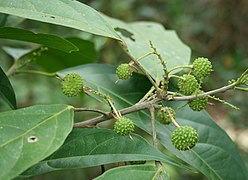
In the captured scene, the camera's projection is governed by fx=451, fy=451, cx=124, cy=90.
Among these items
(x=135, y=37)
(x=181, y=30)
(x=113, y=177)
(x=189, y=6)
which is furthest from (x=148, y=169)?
(x=189, y=6)

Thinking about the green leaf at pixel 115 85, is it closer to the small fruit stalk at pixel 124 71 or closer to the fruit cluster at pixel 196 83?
the small fruit stalk at pixel 124 71

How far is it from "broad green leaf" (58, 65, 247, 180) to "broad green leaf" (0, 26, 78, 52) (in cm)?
26

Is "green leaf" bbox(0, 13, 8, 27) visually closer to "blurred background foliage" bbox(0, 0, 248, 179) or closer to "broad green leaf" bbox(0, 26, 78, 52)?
"broad green leaf" bbox(0, 26, 78, 52)

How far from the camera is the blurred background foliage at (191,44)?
3090mm

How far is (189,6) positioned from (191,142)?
12.6 feet

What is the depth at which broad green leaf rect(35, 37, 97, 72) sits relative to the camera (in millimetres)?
1652

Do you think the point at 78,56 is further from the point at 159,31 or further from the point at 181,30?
the point at 181,30

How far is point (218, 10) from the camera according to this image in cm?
440

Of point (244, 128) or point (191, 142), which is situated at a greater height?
point (244, 128)

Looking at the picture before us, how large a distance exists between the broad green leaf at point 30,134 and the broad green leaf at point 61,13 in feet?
0.62

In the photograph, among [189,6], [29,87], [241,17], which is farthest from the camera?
[189,6]

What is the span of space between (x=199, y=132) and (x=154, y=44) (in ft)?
1.15

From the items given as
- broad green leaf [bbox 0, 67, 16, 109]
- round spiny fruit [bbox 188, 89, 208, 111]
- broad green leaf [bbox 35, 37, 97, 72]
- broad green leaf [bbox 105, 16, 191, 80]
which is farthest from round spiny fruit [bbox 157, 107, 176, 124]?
broad green leaf [bbox 35, 37, 97, 72]

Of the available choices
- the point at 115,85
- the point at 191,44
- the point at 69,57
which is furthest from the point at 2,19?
the point at 191,44
